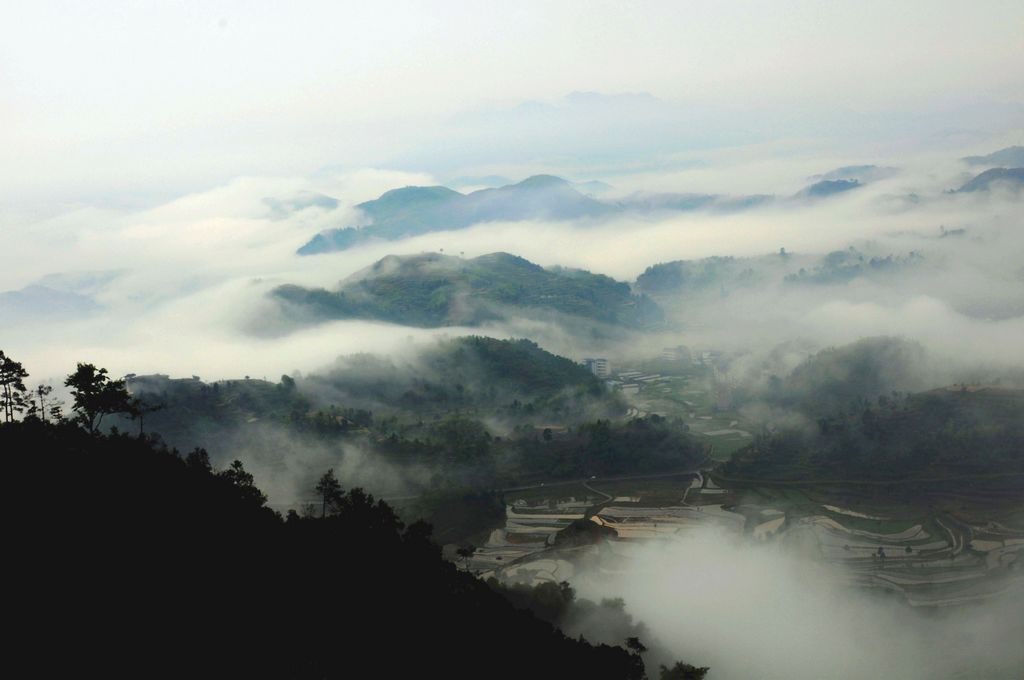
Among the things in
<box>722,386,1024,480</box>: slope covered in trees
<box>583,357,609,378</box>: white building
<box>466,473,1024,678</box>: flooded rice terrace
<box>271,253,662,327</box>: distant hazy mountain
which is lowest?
<box>466,473,1024,678</box>: flooded rice terrace

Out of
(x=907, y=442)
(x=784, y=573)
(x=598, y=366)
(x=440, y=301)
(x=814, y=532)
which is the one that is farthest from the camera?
(x=440, y=301)

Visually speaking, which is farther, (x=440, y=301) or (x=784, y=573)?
(x=440, y=301)

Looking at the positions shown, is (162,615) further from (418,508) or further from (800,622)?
(418,508)

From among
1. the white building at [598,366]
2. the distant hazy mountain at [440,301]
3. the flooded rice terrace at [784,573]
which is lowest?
the flooded rice terrace at [784,573]

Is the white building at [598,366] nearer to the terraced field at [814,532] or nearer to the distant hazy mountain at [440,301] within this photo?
the distant hazy mountain at [440,301]

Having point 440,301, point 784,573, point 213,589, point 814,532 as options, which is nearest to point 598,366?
point 440,301

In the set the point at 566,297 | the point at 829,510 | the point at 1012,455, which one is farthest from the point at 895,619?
the point at 566,297

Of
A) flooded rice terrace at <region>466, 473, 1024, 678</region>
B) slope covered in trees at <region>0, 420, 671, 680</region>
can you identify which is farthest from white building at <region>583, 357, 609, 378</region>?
slope covered in trees at <region>0, 420, 671, 680</region>

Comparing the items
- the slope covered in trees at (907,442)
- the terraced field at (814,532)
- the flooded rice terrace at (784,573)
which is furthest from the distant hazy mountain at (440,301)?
the flooded rice terrace at (784,573)

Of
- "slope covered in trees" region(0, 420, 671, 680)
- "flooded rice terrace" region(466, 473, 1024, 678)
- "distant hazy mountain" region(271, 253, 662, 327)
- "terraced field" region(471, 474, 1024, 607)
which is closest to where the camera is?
"slope covered in trees" region(0, 420, 671, 680)

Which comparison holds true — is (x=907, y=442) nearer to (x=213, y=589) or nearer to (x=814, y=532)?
(x=814, y=532)

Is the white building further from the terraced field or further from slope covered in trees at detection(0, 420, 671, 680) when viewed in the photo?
slope covered in trees at detection(0, 420, 671, 680)

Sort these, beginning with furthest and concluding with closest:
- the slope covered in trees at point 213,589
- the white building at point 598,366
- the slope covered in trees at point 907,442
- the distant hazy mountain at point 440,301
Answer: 1. the distant hazy mountain at point 440,301
2. the white building at point 598,366
3. the slope covered in trees at point 907,442
4. the slope covered in trees at point 213,589
